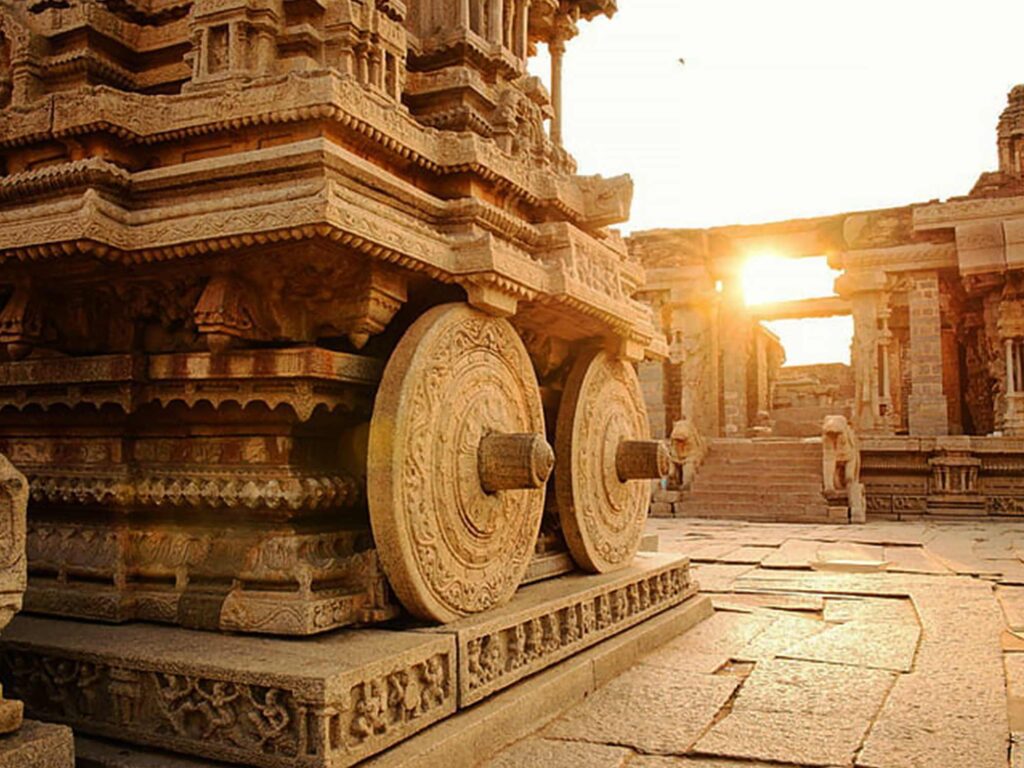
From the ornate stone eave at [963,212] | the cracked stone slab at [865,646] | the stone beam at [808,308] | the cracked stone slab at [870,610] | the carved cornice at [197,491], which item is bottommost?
the cracked stone slab at [870,610]

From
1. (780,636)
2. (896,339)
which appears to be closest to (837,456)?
(896,339)

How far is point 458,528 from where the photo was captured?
3.52m

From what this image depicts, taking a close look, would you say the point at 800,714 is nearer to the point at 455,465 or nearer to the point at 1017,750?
the point at 1017,750

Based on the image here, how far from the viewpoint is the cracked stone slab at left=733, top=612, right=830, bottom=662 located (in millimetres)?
4664

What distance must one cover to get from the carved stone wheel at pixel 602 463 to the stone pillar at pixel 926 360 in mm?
14801

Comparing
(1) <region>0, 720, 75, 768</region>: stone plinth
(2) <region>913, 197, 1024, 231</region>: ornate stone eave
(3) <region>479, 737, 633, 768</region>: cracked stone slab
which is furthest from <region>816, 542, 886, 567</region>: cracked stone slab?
(2) <region>913, 197, 1024, 231</region>: ornate stone eave

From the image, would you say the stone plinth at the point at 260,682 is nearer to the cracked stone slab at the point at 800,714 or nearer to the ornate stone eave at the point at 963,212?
the cracked stone slab at the point at 800,714

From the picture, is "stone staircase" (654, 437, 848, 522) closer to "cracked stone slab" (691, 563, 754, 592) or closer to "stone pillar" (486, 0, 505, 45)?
"cracked stone slab" (691, 563, 754, 592)

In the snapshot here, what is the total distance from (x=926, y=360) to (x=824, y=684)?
16273 mm

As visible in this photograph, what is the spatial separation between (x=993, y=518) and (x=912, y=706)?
465 inches

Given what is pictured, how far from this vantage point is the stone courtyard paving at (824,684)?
3.14m

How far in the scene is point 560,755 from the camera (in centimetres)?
308

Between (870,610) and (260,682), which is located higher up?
(260,682)

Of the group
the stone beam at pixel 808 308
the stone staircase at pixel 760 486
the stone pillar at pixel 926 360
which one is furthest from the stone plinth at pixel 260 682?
the stone beam at pixel 808 308
